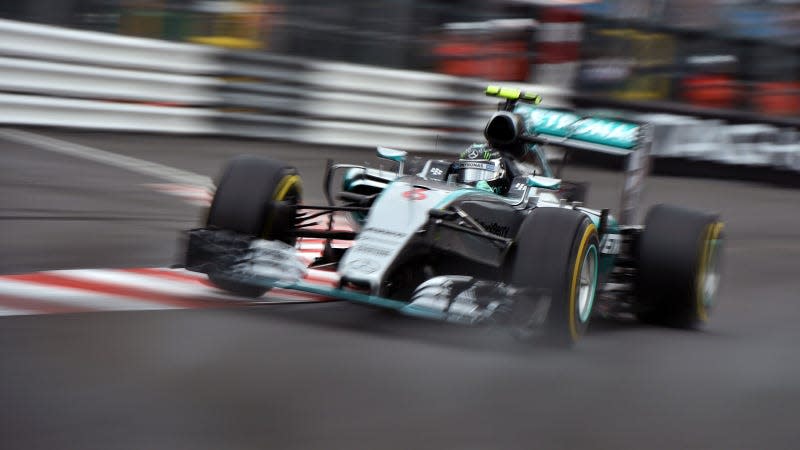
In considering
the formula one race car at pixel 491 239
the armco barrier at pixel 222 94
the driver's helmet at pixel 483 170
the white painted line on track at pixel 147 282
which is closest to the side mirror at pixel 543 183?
the formula one race car at pixel 491 239

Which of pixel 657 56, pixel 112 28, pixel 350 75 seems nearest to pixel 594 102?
pixel 657 56

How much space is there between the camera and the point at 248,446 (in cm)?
355

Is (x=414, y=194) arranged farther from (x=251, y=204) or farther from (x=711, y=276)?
(x=711, y=276)

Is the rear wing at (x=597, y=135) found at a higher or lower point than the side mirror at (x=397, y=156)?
higher

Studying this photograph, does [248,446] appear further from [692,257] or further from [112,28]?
[112,28]

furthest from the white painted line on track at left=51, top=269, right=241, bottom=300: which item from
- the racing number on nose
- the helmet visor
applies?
the helmet visor

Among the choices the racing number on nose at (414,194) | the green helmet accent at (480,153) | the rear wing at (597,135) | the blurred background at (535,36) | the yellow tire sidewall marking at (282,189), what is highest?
the blurred background at (535,36)

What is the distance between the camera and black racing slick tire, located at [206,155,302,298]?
19.4 ft

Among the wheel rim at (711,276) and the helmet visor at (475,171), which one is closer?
the helmet visor at (475,171)

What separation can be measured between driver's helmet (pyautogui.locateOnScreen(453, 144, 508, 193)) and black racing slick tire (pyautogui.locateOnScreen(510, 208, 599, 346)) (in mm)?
937

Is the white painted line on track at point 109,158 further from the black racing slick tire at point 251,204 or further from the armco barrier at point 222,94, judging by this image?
the black racing slick tire at point 251,204

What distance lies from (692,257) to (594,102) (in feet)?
31.5

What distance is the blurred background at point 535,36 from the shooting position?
489 inches

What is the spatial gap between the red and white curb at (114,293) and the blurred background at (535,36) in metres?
5.73
